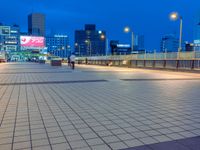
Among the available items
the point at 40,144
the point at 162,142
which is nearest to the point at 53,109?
the point at 40,144

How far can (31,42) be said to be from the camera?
7331 cm

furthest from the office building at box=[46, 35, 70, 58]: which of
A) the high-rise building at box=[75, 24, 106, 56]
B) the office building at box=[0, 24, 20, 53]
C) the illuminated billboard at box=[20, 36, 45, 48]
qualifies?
the illuminated billboard at box=[20, 36, 45, 48]

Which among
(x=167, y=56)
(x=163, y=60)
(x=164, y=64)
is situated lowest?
(x=164, y=64)

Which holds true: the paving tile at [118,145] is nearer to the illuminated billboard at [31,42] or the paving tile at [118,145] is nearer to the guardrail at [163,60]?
the guardrail at [163,60]

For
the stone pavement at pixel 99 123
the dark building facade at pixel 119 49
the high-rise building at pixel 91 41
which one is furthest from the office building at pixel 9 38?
the stone pavement at pixel 99 123

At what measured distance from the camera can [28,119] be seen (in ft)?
18.3

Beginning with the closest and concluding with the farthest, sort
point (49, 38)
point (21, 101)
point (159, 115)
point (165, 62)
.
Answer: point (159, 115)
point (21, 101)
point (165, 62)
point (49, 38)

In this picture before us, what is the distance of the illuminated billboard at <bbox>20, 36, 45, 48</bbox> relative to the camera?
2832 inches

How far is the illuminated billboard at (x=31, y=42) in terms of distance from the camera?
7194cm

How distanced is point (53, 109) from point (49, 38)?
524 ft

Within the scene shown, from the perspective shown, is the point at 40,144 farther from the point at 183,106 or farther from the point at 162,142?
the point at 183,106

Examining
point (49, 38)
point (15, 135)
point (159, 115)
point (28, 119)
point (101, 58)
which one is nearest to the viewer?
point (15, 135)

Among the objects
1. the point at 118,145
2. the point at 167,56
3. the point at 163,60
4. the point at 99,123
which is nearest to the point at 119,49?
the point at 163,60

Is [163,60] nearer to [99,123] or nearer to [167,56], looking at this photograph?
[167,56]
